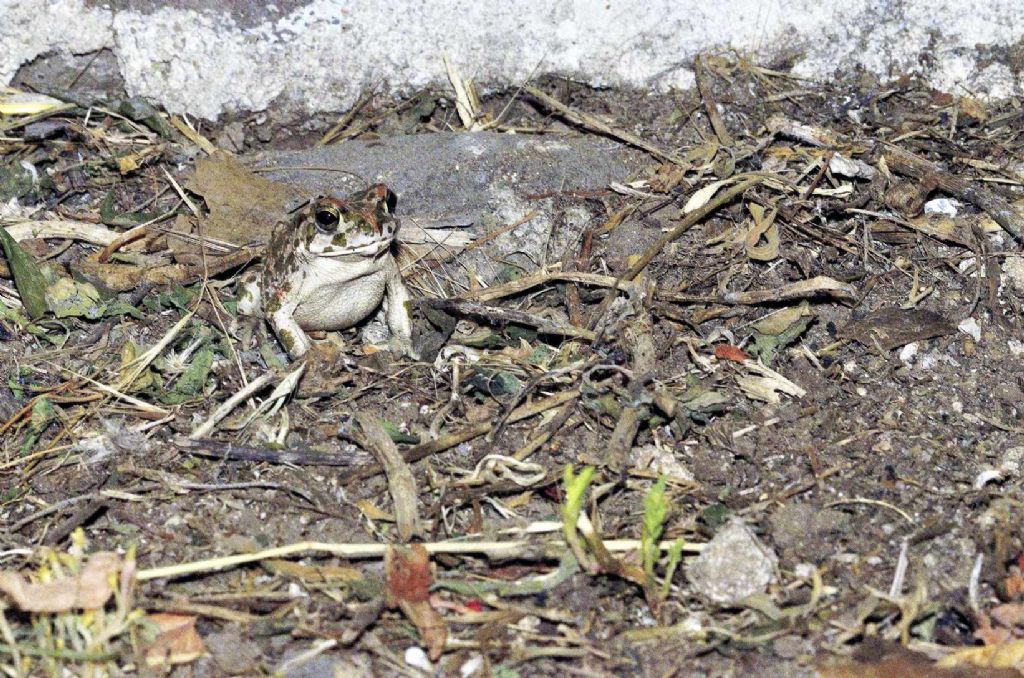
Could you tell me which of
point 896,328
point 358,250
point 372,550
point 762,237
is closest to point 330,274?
point 358,250

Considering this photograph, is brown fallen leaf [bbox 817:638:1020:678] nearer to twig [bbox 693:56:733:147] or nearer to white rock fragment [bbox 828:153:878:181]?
white rock fragment [bbox 828:153:878:181]

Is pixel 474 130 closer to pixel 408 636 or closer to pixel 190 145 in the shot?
pixel 190 145

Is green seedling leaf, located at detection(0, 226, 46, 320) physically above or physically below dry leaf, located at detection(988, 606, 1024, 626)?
above

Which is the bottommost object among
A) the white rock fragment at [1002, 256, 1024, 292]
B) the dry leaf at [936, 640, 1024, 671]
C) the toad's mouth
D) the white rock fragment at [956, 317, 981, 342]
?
the dry leaf at [936, 640, 1024, 671]

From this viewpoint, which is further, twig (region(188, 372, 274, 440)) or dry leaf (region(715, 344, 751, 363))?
dry leaf (region(715, 344, 751, 363))

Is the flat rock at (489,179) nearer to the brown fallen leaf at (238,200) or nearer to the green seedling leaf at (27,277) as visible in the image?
the brown fallen leaf at (238,200)

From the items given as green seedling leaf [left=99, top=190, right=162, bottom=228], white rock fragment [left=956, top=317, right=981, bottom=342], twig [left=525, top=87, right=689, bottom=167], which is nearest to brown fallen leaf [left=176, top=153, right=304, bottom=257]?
green seedling leaf [left=99, top=190, right=162, bottom=228]

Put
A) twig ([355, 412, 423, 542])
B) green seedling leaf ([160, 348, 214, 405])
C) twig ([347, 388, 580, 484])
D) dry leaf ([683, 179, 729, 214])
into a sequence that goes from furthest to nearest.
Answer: dry leaf ([683, 179, 729, 214]) → green seedling leaf ([160, 348, 214, 405]) → twig ([347, 388, 580, 484]) → twig ([355, 412, 423, 542])
